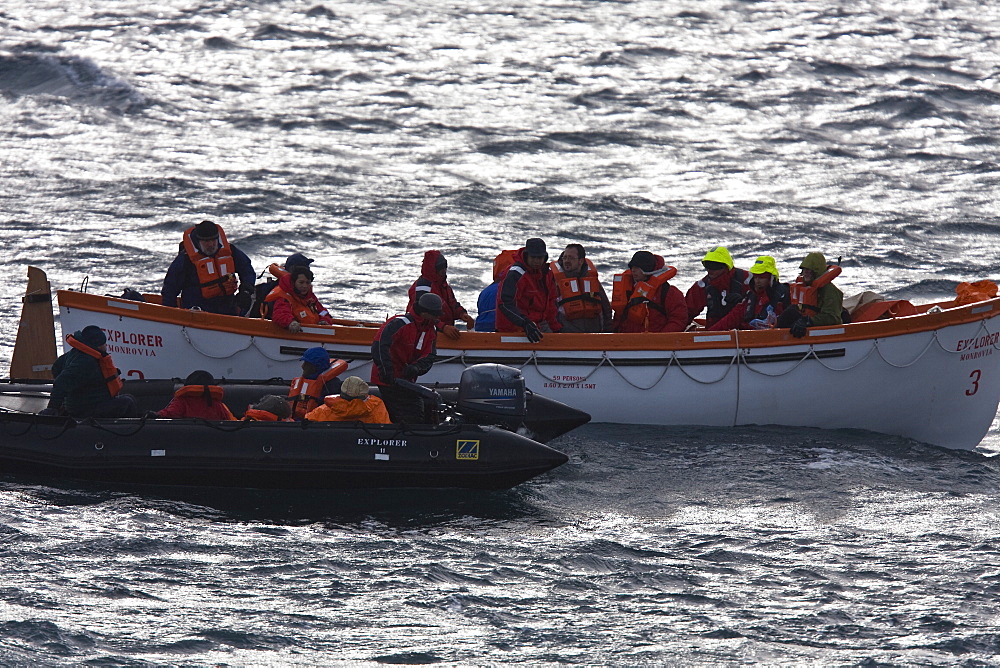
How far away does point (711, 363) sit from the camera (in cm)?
1154

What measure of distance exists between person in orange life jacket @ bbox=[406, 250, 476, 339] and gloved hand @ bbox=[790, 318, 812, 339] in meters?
3.09

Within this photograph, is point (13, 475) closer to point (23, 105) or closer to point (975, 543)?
point (975, 543)

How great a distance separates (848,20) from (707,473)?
23.6 metres

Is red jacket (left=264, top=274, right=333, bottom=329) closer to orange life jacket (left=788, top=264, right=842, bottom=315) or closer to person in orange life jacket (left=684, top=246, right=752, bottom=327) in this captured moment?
person in orange life jacket (left=684, top=246, right=752, bottom=327)

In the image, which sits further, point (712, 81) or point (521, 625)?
point (712, 81)

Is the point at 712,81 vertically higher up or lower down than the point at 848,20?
lower down

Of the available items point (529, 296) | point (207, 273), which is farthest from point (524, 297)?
point (207, 273)

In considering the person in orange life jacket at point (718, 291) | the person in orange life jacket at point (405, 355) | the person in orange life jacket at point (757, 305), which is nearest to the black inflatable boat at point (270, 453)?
the person in orange life jacket at point (405, 355)

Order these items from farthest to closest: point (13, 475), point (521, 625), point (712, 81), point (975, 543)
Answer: point (712, 81) → point (13, 475) → point (975, 543) → point (521, 625)

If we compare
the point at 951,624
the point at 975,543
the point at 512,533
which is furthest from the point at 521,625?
the point at 975,543

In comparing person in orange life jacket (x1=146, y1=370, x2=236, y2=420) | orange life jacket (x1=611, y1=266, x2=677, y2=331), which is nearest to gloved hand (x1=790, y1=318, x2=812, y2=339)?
orange life jacket (x1=611, y1=266, x2=677, y2=331)

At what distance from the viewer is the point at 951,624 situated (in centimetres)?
830

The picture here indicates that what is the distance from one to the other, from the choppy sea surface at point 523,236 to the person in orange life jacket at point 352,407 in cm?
64

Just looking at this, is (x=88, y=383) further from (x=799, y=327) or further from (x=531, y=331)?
(x=799, y=327)
